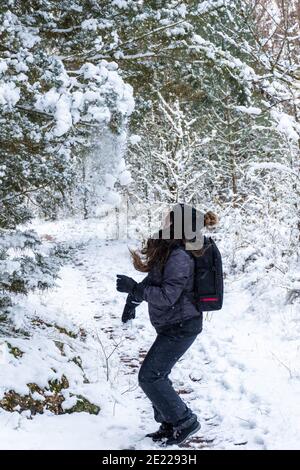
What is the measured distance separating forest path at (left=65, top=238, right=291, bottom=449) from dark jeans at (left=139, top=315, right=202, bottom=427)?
0.43m

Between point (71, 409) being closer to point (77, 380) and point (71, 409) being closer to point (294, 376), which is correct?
point (77, 380)

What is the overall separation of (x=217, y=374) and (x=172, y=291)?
265cm

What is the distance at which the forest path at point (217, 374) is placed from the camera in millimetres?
4461

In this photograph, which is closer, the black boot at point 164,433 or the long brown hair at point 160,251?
the long brown hair at point 160,251

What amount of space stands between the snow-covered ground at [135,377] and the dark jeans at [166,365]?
0.43 m

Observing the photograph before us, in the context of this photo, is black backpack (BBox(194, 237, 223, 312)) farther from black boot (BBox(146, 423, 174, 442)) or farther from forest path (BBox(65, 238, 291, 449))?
forest path (BBox(65, 238, 291, 449))

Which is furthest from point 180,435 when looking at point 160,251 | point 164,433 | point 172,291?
point 160,251

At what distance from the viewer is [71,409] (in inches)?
196

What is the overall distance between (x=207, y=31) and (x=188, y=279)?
495cm

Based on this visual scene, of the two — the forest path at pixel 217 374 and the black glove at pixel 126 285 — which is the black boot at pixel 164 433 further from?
the black glove at pixel 126 285

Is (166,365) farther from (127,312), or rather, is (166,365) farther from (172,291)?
(172,291)

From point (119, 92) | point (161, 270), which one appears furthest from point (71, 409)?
point (119, 92)

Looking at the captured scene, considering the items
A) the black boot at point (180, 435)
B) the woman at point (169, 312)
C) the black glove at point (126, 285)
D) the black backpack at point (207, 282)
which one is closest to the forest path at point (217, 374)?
the black boot at point (180, 435)

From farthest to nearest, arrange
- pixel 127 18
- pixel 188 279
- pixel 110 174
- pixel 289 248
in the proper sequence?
1. pixel 289 248
2. pixel 127 18
3. pixel 110 174
4. pixel 188 279
